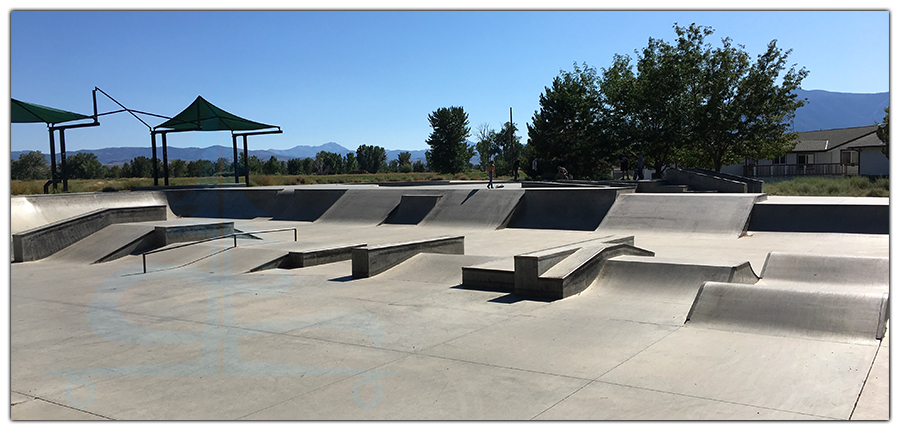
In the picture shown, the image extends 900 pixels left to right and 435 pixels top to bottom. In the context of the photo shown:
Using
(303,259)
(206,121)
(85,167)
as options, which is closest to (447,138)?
(85,167)

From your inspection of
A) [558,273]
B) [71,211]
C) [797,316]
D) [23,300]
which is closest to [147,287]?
A: [23,300]

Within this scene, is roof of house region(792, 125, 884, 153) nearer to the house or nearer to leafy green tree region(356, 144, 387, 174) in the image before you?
the house

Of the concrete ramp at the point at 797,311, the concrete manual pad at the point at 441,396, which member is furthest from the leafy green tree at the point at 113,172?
A: the concrete ramp at the point at 797,311

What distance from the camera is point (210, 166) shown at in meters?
20.3

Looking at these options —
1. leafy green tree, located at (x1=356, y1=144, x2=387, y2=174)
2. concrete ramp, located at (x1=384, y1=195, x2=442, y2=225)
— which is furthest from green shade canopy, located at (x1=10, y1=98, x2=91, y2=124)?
leafy green tree, located at (x1=356, y1=144, x2=387, y2=174)

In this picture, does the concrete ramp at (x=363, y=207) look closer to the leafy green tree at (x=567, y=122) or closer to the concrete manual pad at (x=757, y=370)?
the concrete manual pad at (x=757, y=370)

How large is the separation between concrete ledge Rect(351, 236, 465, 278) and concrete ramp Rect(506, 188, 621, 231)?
6027 millimetres

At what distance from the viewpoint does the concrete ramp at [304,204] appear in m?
21.5

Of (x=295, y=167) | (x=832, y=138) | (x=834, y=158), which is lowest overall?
(x=834, y=158)

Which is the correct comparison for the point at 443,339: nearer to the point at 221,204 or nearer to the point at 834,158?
the point at 221,204

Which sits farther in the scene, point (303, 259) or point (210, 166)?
point (210, 166)

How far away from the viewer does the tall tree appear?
233ft

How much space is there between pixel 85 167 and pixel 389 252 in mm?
56443

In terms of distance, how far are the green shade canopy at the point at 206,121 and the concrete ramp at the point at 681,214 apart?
16.6m
